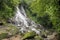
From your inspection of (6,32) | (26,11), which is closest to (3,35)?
(6,32)

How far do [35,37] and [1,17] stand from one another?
1034 cm

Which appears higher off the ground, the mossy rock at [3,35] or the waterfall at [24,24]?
the waterfall at [24,24]

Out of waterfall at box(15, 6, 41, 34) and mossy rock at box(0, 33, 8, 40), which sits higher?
waterfall at box(15, 6, 41, 34)

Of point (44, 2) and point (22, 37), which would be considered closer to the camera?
point (44, 2)

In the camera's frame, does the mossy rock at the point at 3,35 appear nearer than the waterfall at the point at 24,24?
Yes

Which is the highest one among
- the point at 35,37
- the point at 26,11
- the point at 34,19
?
the point at 26,11

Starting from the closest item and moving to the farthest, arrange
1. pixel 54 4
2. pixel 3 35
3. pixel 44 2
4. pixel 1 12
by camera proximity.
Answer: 1. pixel 54 4
2. pixel 44 2
3. pixel 3 35
4. pixel 1 12

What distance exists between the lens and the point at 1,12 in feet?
106

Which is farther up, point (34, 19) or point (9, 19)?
point (34, 19)

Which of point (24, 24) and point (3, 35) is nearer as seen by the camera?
point (3, 35)

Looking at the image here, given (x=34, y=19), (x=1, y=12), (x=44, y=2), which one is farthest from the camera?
(x=34, y=19)

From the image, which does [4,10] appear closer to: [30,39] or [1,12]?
[1,12]

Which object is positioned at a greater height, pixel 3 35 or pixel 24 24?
pixel 24 24

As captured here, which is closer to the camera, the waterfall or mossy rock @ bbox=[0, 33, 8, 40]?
mossy rock @ bbox=[0, 33, 8, 40]
